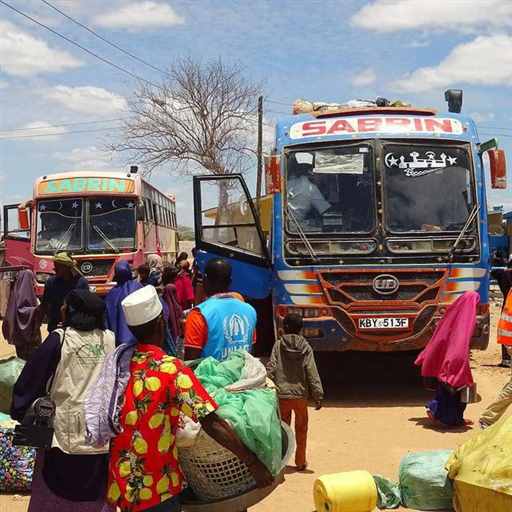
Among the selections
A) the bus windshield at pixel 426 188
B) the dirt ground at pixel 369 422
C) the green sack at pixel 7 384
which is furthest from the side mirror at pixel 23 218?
the green sack at pixel 7 384

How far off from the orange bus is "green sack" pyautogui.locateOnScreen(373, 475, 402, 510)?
40.3 feet

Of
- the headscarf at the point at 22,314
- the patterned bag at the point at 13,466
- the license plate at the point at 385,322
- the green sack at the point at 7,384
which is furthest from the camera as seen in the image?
the license plate at the point at 385,322

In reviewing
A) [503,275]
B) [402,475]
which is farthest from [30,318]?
[503,275]

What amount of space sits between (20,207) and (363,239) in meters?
10.9

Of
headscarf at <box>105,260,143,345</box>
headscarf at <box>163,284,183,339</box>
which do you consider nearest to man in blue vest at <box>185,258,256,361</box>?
headscarf at <box>105,260,143,345</box>

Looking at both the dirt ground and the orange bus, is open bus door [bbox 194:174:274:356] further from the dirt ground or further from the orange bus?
the orange bus

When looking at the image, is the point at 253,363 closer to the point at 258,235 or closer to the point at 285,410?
the point at 285,410

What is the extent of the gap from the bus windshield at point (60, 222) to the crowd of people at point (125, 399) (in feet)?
42.4

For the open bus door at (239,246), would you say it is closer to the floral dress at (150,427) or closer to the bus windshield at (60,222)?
the floral dress at (150,427)

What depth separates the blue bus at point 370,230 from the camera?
28.6 ft

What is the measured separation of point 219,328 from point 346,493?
4.24ft

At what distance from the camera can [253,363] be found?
3.88 m

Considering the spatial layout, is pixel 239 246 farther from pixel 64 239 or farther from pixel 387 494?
pixel 64 239

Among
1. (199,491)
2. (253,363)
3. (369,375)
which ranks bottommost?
(369,375)
